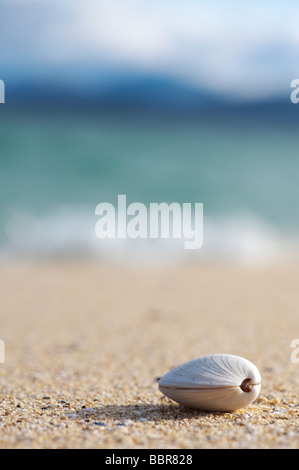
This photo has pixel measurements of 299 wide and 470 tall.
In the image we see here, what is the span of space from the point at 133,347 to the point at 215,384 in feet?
5.64

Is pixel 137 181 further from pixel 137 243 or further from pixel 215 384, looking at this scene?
pixel 215 384

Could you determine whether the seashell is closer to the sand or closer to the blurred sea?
the sand

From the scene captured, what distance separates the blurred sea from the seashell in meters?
5.78

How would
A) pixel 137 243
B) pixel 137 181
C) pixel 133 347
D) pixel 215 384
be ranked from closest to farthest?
pixel 215 384
pixel 133 347
pixel 137 243
pixel 137 181

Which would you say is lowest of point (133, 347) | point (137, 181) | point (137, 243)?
point (133, 347)

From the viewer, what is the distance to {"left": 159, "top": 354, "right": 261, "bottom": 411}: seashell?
6.56 feet

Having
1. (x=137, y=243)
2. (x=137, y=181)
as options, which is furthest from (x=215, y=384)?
(x=137, y=181)

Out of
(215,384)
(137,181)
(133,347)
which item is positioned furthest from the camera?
(137,181)

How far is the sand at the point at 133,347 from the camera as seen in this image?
5.95ft

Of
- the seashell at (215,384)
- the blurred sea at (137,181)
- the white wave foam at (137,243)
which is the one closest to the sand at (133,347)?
the seashell at (215,384)

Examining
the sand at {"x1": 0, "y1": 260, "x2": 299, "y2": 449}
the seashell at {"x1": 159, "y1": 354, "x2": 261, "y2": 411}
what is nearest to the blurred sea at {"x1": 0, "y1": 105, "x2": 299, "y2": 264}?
the sand at {"x1": 0, "y1": 260, "x2": 299, "y2": 449}

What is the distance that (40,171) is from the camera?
15109 millimetres

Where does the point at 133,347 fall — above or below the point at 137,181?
below

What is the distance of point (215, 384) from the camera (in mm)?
1992
